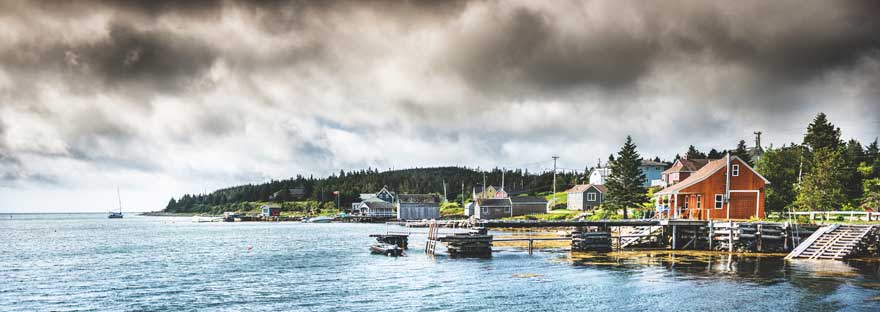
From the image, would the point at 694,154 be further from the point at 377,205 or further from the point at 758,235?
the point at 758,235

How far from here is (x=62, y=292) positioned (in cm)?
3944

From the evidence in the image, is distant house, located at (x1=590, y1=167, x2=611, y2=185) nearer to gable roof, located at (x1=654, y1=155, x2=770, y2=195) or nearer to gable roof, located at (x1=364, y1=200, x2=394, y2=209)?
gable roof, located at (x1=364, y1=200, x2=394, y2=209)

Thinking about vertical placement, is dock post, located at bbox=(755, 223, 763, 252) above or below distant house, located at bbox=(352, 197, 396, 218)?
above

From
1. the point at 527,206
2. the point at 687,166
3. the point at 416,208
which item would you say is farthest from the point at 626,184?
the point at 416,208

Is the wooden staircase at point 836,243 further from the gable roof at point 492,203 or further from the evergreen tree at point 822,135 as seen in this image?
the gable roof at point 492,203

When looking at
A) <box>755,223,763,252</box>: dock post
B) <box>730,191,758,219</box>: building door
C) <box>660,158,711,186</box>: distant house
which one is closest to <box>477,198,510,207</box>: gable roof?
<box>660,158,711,186</box>: distant house

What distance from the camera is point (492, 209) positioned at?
148m

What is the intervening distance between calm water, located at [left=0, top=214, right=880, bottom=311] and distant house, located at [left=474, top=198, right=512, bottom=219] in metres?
89.1

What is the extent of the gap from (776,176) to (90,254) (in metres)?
79.6

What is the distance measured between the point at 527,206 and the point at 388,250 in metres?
91.6

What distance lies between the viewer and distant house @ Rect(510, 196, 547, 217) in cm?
14638

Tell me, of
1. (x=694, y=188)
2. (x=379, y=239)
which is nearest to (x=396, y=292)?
(x=379, y=239)

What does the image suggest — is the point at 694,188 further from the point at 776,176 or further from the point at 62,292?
the point at 62,292

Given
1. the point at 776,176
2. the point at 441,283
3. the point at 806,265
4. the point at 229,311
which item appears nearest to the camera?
the point at 229,311
